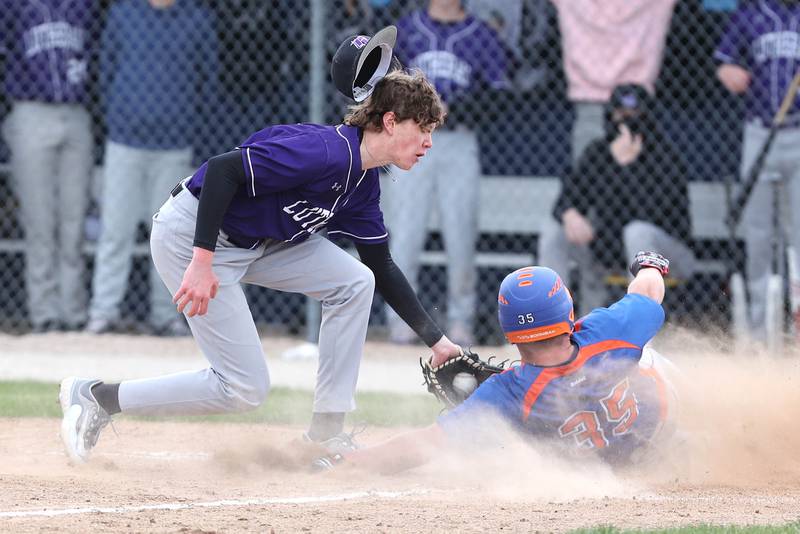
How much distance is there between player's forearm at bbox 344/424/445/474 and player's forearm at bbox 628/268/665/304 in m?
1.04

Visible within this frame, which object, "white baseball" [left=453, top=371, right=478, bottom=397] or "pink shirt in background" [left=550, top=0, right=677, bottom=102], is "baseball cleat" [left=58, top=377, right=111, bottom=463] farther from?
"pink shirt in background" [left=550, top=0, right=677, bottom=102]

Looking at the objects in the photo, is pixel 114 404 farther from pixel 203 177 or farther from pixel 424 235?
pixel 424 235

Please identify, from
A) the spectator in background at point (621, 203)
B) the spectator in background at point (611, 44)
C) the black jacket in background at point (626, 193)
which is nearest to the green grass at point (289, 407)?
the spectator in background at point (621, 203)

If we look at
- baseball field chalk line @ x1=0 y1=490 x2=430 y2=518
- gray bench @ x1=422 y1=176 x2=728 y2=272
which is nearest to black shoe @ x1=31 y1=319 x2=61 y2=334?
gray bench @ x1=422 y1=176 x2=728 y2=272

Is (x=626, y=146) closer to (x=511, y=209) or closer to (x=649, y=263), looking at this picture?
(x=511, y=209)

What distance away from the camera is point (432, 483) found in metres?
4.91

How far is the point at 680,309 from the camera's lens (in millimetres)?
8516

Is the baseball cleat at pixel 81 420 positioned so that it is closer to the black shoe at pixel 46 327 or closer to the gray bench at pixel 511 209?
the gray bench at pixel 511 209

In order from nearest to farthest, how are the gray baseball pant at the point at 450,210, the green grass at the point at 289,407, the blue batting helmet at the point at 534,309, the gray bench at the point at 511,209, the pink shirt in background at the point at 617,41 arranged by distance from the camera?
1. the blue batting helmet at the point at 534,309
2. the green grass at the point at 289,407
3. the pink shirt in background at the point at 617,41
4. the gray baseball pant at the point at 450,210
5. the gray bench at the point at 511,209

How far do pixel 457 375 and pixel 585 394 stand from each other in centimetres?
83

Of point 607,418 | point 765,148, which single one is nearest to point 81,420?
point 607,418

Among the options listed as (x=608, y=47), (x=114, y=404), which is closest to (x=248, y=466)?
(x=114, y=404)

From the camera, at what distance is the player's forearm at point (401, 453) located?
15.5 ft

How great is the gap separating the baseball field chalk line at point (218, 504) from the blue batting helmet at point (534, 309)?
718 millimetres
